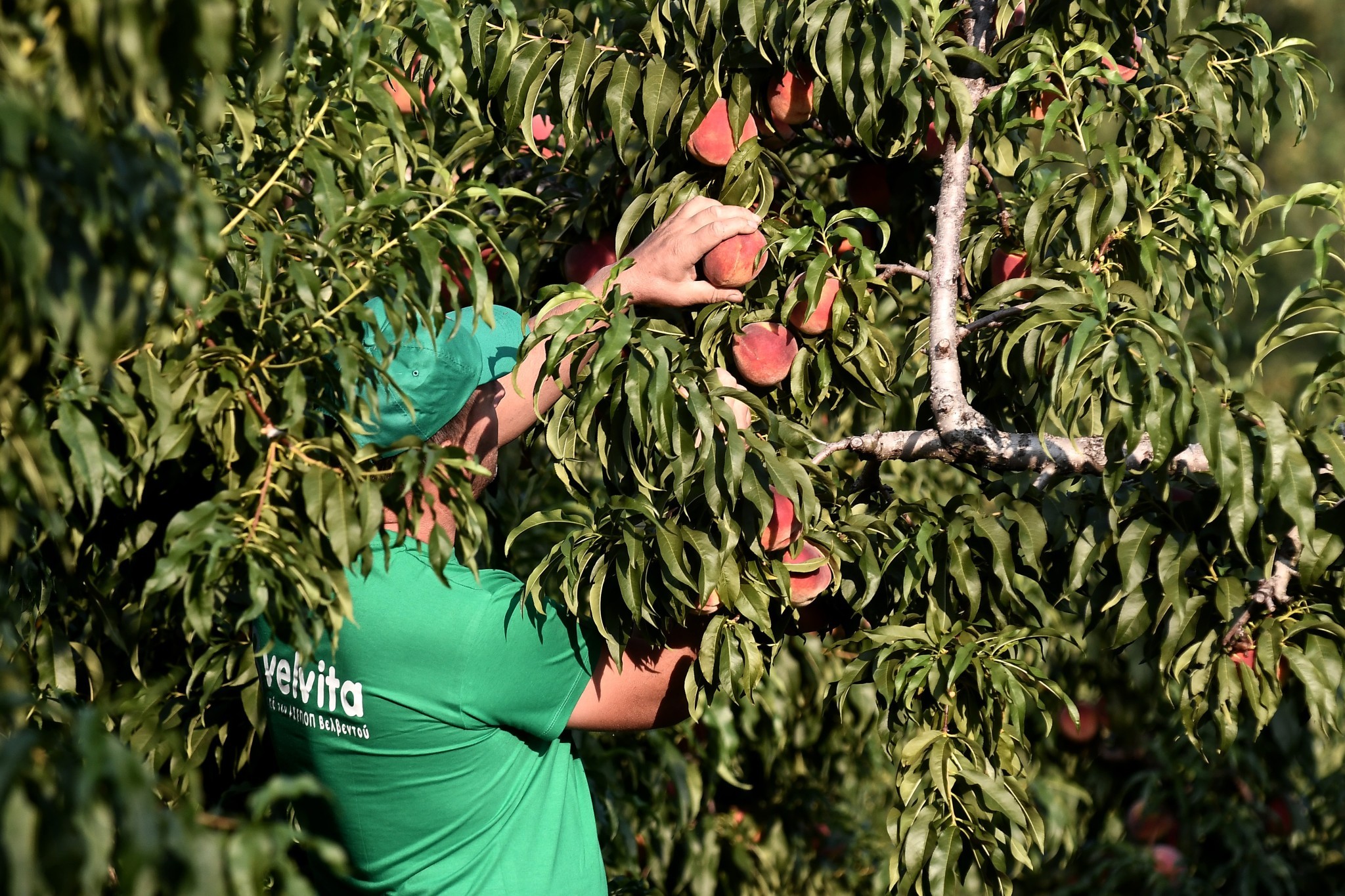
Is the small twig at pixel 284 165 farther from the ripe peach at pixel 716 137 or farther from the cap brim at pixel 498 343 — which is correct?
the ripe peach at pixel 716 137

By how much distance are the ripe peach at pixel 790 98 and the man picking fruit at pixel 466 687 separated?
10.6 inches

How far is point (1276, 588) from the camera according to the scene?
5.76 feet

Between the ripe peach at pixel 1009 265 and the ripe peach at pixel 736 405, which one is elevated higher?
the ripe peach at pixel 1009 265

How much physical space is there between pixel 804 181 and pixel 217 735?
1.42 metres

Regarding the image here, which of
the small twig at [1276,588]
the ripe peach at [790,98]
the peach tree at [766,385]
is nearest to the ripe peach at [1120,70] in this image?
the peach tree at [766,385]

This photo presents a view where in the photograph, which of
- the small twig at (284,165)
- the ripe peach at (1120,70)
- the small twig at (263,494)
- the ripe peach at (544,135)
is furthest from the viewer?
the ripe peach at (544,135)

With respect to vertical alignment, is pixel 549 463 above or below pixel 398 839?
above

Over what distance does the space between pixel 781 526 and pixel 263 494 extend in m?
0.69

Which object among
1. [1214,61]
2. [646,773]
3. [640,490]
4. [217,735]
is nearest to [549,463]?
[646,773]

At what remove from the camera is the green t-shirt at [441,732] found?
5.86ft

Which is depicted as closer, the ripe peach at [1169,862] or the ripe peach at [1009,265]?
the ripe peach at [1009,265]

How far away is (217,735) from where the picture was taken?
2.10 metres

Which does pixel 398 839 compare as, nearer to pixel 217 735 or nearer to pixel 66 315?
pixel 217 735

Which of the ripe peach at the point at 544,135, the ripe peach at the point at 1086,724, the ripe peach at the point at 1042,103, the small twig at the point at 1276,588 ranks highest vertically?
the ripe peach at the point at 544,135
